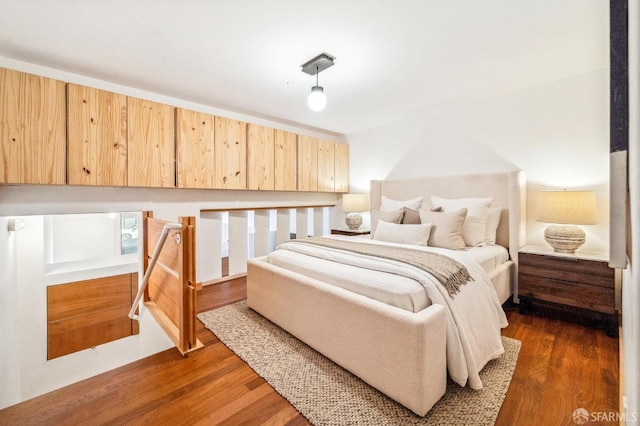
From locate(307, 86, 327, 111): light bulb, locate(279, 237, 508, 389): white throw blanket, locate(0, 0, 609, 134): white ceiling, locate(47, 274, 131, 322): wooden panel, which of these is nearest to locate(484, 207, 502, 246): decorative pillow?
locate(279, 237, 508, 389): white throw blanket

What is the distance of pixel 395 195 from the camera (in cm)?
390

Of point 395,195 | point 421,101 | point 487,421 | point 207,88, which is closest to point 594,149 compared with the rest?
point 421,101

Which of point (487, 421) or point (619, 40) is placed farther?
point (487, 421)

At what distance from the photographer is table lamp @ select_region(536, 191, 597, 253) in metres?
2.30

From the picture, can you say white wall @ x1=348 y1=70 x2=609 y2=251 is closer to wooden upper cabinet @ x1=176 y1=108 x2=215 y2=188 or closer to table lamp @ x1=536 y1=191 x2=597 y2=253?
table lamp @ x1=536 y1=191 x2=597 y2=253

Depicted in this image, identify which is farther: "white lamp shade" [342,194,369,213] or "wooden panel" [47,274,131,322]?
"white lamp shade" [342,194,369,213]

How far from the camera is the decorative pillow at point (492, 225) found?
2834mm

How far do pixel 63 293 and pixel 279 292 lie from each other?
205 cm

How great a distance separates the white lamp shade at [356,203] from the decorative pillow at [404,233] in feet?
4.31

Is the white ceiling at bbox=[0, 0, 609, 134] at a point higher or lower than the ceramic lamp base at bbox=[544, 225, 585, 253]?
higher

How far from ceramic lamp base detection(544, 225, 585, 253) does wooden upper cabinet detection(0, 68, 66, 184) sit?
14.5 ft

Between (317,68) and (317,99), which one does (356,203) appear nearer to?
(317,99)

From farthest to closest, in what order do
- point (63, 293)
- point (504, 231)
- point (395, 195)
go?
point (395, 195) < point (504, 231) < point (63, 293)

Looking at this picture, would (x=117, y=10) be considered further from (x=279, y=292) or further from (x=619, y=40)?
(x=619, y=40)
